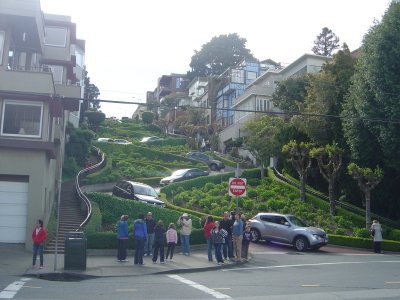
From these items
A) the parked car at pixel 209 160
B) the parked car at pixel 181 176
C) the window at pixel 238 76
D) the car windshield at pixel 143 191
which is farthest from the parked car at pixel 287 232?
the window at pixel 238 76

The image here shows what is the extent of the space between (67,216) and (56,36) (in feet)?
45.5

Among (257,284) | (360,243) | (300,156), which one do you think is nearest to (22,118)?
(257,284)

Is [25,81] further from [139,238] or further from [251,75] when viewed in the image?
[251,75]

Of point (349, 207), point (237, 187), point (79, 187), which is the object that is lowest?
point (349, 207)

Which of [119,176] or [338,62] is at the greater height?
[338,62]

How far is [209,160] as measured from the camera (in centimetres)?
6078

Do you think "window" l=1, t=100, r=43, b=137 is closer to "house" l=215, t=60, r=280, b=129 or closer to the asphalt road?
the asphalt road

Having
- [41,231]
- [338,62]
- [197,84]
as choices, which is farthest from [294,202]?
[197,84]

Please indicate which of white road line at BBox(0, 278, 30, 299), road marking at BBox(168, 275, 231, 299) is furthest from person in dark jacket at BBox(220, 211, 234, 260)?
white road line at BBox(0, 278, 30, 299)

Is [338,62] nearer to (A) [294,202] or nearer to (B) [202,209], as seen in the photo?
(A) [294,202]

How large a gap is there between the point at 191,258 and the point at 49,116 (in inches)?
354

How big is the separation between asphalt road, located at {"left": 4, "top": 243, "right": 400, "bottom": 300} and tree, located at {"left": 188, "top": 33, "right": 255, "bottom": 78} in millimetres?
88759

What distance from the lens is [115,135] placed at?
8631 centimetres

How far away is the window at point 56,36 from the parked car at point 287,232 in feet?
58.6
